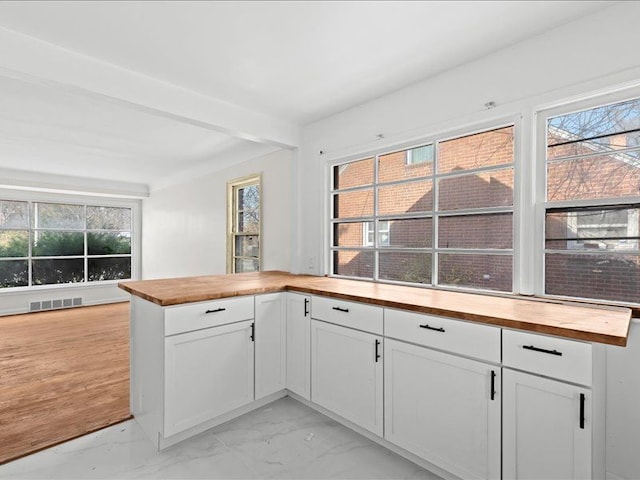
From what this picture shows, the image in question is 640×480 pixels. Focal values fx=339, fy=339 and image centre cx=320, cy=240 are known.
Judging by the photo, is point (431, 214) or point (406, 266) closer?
point (431, 214)

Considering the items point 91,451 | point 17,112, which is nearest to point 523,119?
point 91,451

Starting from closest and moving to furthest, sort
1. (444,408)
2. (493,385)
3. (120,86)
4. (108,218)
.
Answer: (493,385) → (444,408) → (120,86) → (108,218)

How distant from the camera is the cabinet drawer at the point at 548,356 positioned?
135cm

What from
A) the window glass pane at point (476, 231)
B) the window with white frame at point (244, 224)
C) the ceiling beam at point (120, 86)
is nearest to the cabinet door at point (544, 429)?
the window glass pane at point (476, 231)

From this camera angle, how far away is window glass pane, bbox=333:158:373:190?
306 centimetres

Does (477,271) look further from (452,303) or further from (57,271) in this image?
(57,271)

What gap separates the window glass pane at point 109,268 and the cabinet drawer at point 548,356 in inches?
298

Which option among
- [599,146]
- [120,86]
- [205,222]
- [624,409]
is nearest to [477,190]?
[599,146]

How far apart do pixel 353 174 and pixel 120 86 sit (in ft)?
6.35

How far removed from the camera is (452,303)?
6.23ft

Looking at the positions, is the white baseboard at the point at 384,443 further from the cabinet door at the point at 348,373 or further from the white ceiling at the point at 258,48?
the white ceiling at the point at 258,48

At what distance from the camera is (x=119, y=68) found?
2297 millimetres

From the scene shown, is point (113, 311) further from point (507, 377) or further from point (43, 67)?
point (507, 377)

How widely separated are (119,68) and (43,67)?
427 mm
